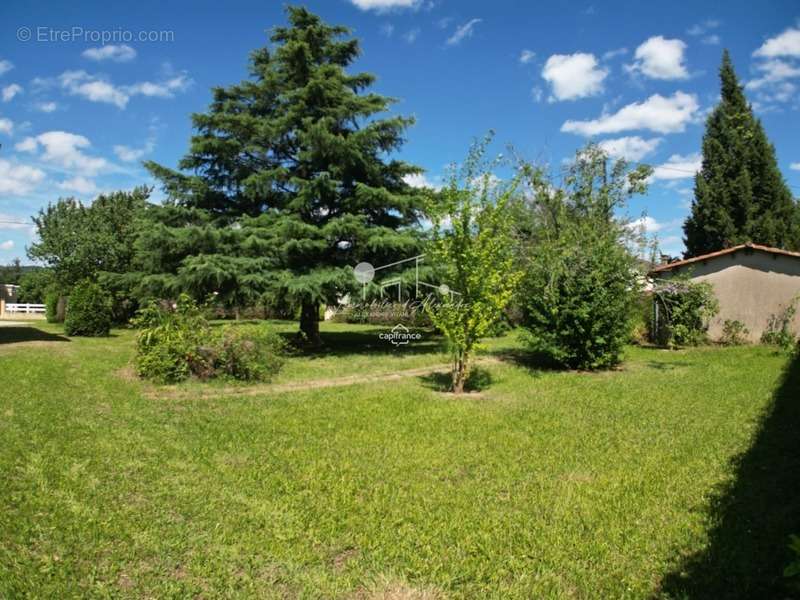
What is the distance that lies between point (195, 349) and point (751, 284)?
53.6 feet

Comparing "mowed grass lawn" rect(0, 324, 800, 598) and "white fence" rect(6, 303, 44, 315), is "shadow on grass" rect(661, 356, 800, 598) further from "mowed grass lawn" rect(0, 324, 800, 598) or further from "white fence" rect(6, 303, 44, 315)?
"white fence" rect(6, 303, 44, 315)

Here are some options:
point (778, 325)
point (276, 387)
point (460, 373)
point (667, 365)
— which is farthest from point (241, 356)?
point (778, 325)

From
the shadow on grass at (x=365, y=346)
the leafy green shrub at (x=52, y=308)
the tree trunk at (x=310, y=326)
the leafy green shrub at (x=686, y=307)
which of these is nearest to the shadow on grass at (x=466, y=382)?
the shadow on grass at (x=365, y=346)

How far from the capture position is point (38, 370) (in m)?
9.53

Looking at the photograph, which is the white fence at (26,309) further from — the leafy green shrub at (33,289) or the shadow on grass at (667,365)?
the shadow on grass at (667,365)

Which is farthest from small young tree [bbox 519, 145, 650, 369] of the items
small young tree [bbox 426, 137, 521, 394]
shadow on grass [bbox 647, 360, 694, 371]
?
small young tree [bbox 426, 137, 521, 394]

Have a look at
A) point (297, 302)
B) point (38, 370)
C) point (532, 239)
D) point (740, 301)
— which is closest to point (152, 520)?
point (38, 370)

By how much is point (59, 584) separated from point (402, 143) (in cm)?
1365

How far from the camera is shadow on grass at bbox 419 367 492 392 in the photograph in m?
9.36

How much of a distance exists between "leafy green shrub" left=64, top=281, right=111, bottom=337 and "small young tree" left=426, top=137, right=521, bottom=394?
1407 cm

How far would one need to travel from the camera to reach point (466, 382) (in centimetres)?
975

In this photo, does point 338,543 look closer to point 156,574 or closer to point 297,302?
point 156,574

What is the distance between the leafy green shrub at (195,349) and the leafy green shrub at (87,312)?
9020mm

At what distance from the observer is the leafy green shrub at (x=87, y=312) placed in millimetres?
17203
